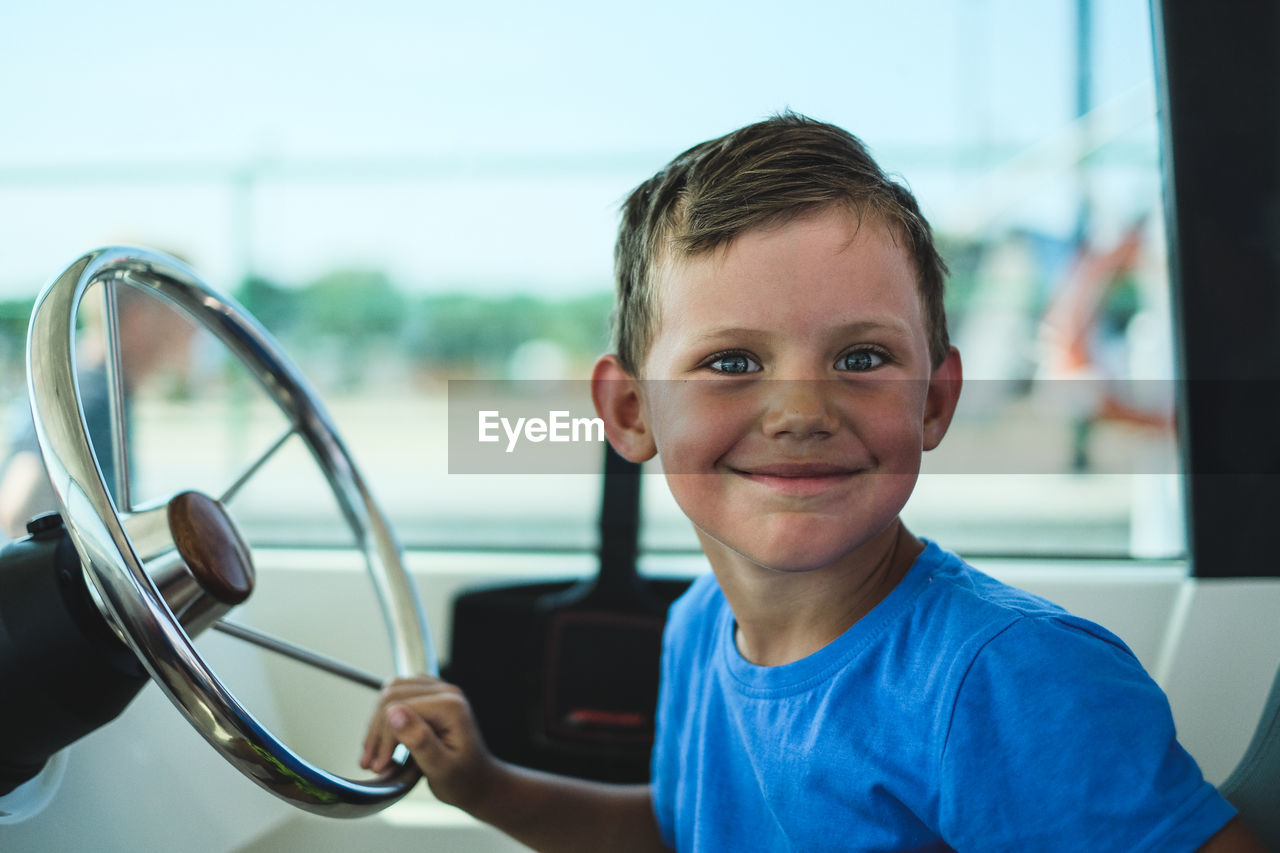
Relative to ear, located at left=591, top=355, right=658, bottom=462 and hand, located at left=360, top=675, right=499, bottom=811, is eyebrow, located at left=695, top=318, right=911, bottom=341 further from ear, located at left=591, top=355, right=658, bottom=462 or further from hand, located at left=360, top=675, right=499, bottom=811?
hand, located at left=360, top=675, right=499, bottom=811

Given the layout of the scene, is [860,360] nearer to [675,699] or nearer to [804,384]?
[804,384]

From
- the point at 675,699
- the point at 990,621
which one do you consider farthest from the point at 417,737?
the point at 990,621

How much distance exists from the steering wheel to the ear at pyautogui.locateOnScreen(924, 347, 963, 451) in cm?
45

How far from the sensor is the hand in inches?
28.9

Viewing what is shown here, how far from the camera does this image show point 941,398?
66 centimetres

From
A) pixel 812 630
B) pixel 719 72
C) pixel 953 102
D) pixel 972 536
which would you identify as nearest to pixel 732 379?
pixel 812 630

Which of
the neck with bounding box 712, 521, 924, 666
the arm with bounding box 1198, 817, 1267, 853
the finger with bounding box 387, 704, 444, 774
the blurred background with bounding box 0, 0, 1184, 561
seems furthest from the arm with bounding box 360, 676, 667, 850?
the arm with bounding box 1198, 817, 1267, 853

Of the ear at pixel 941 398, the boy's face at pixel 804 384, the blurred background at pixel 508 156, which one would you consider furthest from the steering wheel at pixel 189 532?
the ear at pixel 941 398

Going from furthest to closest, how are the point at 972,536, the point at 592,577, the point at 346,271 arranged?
the point at 346,271
the point at 972,536
the point at 592,577

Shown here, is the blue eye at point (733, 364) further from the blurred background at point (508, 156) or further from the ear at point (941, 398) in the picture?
the blurred background at point (508, 156)

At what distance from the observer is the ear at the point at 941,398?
0.65m

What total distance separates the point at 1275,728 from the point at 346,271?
264 centimetres

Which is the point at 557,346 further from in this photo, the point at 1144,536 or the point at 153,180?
the point at 1144,536

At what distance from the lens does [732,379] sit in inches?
22.1
